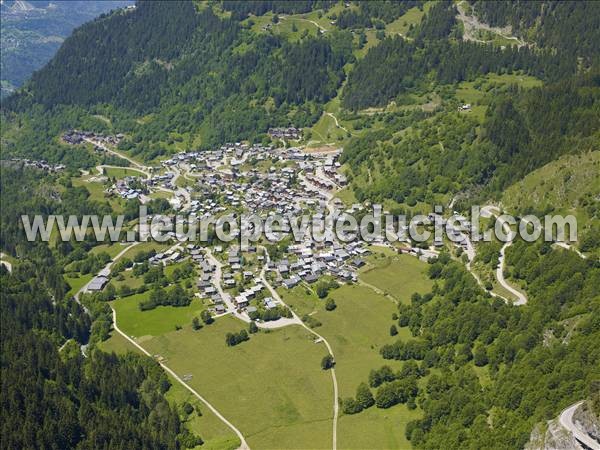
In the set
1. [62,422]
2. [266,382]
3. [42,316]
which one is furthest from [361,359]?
[42,316]

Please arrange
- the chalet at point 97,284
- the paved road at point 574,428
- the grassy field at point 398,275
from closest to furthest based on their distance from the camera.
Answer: the paved road at point 574,428, the grassy field at point 398,275, the chalet at point 97,284

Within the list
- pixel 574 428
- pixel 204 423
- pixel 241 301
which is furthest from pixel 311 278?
pixel 574 428

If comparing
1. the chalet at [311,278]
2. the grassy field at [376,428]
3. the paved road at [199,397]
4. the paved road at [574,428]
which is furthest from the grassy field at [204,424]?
the paved road at [574,428]

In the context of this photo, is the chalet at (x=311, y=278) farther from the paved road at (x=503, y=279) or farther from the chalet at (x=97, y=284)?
the chalet at (x=97, y=284)

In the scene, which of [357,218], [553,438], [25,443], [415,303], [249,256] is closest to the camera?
[553,438]

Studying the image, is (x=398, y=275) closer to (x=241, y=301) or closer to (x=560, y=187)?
(x=241, y=301)

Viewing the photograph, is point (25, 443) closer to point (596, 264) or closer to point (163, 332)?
point (163, 332)

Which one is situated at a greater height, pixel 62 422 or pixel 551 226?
pixel 551 226
